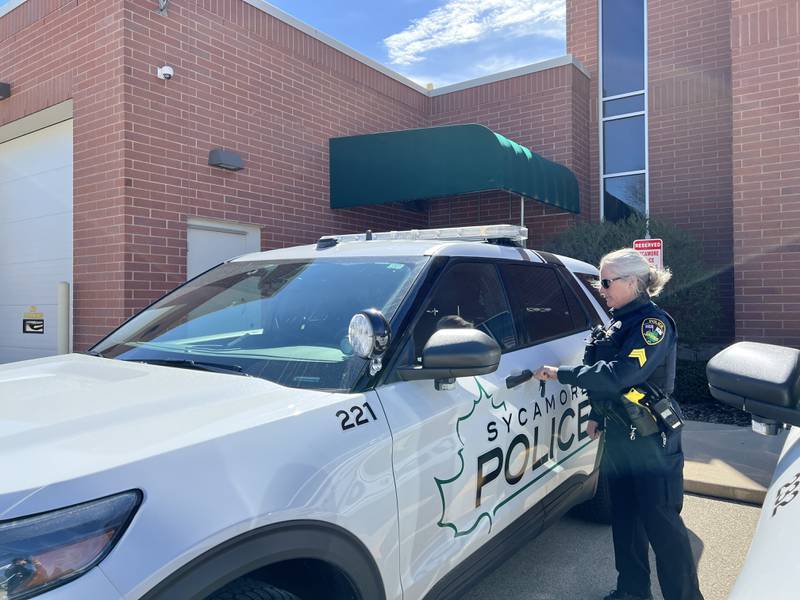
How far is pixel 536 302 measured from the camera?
3.47 meters

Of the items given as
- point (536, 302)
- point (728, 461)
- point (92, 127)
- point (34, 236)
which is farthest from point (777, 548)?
point (34, 236)

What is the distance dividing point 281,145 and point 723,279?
7.16 meters

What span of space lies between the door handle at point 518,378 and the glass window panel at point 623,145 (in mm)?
9182

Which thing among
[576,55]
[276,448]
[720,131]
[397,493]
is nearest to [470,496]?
[397,493]

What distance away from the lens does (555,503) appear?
3.21m

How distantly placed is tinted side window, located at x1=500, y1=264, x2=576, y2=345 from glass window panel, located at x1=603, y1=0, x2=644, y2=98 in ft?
28.8

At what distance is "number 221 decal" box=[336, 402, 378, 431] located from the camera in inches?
77.0

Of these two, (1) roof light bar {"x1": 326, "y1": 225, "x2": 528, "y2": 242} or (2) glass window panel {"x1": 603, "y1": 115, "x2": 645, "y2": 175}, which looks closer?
(1) roof light bar {"x1": 326, "y1": 225, "x2": 528, "y2": 242}

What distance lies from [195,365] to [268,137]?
678 cm

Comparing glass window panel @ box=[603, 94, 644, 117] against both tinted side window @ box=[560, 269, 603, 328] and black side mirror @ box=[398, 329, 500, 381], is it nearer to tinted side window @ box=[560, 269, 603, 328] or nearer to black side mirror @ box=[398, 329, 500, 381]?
tinted side window @ box=[560, 269, 603, 328]

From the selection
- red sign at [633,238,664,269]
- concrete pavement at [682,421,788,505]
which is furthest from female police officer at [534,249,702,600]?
red sign at [633,238,664,269]

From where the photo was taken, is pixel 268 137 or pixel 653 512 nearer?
pixel 653 512

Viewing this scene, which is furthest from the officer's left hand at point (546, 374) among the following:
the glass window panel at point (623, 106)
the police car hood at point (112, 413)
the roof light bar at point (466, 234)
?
the glass window panel at point (623, 106)

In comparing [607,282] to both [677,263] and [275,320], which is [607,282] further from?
[677,263]
